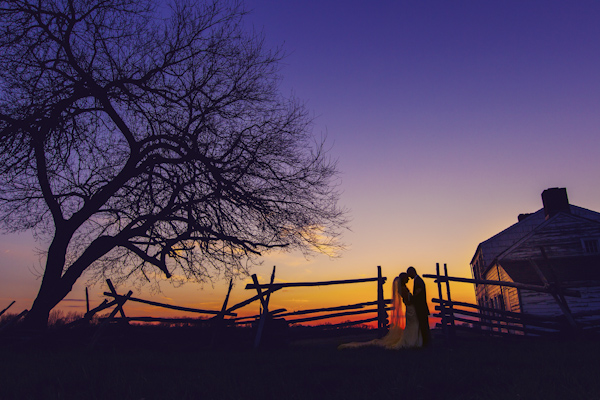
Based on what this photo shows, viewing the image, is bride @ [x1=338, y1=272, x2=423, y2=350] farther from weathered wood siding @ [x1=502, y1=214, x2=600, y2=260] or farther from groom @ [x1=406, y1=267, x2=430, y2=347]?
weathered wood siding @ [x1=502, y1=214, x2=600, y2=260]

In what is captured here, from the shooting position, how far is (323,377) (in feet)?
20.5

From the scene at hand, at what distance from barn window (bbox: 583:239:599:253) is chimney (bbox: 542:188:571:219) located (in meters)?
2.38

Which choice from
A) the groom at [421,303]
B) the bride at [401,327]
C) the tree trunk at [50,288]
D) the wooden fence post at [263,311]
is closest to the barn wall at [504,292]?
the bride at [401,327]

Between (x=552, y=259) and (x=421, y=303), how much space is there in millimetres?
16128

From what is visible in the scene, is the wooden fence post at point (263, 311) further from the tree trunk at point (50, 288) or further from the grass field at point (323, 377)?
the tree trunk at point (50, 288)

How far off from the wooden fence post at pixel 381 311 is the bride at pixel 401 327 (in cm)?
160

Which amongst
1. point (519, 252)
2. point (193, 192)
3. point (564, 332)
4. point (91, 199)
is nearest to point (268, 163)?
point (193, 192)

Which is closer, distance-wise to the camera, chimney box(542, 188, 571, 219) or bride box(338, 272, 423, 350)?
bride box(338, 272, 423, 350)

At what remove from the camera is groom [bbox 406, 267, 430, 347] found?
10320 mm

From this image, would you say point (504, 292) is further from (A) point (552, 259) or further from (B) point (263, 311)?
(B) point (263, 311)

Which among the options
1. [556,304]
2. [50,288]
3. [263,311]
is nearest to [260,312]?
[263,311]

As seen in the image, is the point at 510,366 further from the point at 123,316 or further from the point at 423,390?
the point at 123,316

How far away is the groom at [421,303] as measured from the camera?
406 inches

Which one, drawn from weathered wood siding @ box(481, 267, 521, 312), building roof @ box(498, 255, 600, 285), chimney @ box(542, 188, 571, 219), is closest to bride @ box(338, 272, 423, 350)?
building roof @ box(498, 255, 600, 285)
